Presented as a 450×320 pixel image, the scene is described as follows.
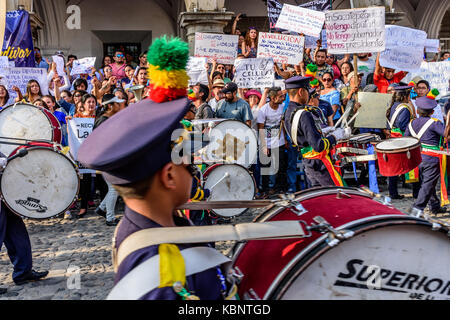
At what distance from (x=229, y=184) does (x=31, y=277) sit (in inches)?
110

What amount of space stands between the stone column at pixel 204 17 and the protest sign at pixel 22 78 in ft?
11.1

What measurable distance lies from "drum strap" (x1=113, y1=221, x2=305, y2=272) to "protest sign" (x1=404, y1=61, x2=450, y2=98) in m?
8.54

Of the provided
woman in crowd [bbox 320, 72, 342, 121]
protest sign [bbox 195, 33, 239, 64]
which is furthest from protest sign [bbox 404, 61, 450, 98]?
protest sign [bbox 195, 33, 239, 64]

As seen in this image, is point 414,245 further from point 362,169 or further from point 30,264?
point 362,169

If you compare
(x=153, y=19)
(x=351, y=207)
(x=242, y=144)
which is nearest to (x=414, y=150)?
(x=242, y=144)

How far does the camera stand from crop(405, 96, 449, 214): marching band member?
21.3ft

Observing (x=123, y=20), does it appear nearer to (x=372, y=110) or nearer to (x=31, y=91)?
(x=31, y=91)

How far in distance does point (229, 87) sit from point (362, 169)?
2.93 m

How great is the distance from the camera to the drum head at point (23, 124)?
6.41 meters

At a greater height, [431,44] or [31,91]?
[431,44]

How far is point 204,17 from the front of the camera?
34.6 feet

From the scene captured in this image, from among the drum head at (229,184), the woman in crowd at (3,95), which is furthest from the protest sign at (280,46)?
the woman in crowd at (3,95)

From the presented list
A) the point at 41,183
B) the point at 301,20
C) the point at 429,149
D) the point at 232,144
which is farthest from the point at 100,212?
the point at 429,149

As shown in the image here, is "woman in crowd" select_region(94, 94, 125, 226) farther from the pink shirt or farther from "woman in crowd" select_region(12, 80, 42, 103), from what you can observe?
the pink shirt
